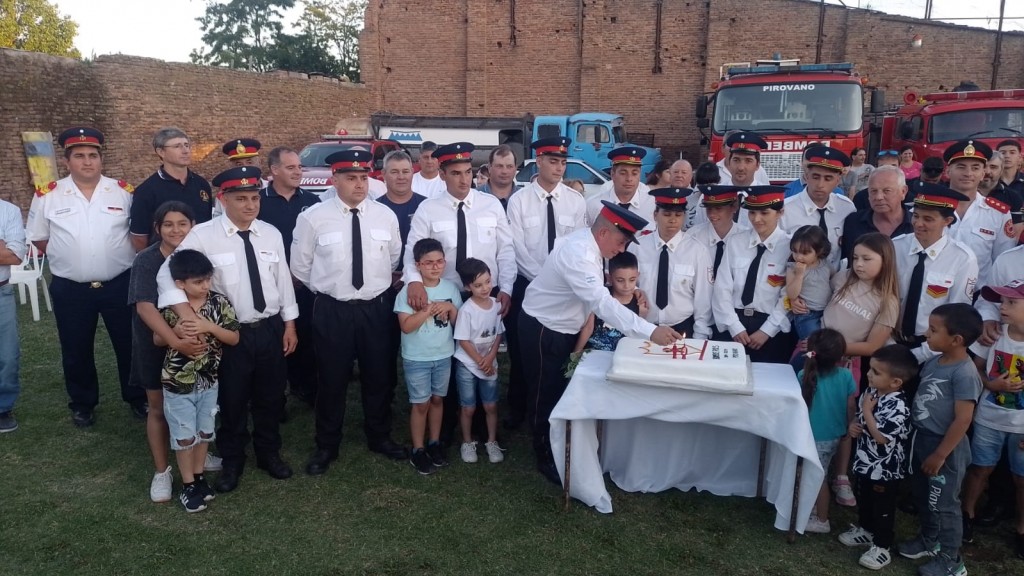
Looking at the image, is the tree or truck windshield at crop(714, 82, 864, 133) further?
the tree

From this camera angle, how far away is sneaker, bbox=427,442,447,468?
179 inches

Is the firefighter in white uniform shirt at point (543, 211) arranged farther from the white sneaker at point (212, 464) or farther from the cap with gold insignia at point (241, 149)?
the white sneaker at point (212, 464)

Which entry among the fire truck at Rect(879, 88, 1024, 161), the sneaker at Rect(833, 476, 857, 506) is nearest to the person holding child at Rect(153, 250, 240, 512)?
the sneaker at Rect(833, 476, 857, 506)

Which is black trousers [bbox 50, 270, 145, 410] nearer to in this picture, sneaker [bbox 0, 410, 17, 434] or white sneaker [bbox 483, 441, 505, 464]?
sneaker [bbox 0, 410, 17, 434]

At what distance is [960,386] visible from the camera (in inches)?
129

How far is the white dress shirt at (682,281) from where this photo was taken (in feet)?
14.0

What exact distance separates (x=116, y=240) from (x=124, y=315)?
1.85 ft

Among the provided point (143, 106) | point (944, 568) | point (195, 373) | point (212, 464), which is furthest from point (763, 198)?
point (143, 106)

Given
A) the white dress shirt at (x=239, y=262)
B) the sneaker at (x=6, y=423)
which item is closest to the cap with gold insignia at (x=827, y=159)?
the white dress shirt at (x=239, y=262)

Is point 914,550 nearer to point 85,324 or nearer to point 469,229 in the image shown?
point 469,229

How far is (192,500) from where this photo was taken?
3943mm

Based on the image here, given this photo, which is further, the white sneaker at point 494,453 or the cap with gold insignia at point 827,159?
the white sneaker at point 494,453

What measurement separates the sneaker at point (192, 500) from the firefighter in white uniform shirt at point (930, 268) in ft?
13.7

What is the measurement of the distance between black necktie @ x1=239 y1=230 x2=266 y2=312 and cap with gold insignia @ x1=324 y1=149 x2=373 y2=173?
724mm
